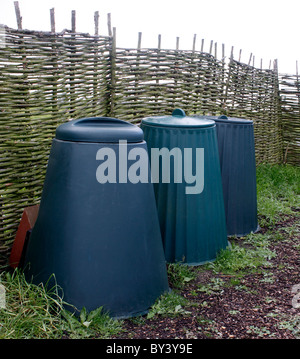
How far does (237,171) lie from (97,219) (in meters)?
1.99

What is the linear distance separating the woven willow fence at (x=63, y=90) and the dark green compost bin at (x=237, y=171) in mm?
1064

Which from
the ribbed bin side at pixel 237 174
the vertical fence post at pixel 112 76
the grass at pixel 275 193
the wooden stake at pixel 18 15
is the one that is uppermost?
the wooden stake at pixel 18 15

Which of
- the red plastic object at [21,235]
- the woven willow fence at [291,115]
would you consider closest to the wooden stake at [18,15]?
the red plastic object at [21,235]

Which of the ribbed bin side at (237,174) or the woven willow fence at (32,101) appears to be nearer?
the woven willow fence at (32,101)

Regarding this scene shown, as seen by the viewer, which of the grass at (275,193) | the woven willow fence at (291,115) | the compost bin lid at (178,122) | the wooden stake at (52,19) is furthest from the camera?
the woven willow fence at (291,115)

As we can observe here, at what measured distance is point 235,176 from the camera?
3848 mm

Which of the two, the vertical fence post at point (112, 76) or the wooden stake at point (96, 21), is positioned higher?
the wooden stake at point (96, 21)

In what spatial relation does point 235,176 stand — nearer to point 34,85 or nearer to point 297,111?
point 34,85

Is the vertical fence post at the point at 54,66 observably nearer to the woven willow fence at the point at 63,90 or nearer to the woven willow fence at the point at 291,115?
the woven willow fence at the point at 63,90

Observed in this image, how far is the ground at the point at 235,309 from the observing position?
2.30 m

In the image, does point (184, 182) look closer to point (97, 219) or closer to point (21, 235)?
point (97, 219)

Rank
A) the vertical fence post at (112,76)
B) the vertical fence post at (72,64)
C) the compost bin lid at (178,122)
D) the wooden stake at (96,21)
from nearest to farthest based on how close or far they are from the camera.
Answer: the compost bin lid at (178,122) → the vertical fence post at (72,64) → the wooden stake at (96,21) → the vertical fence post at (112,76)

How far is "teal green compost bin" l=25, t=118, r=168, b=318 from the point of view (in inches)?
88.1

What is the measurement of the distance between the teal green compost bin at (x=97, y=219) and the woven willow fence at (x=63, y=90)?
1.17 m
